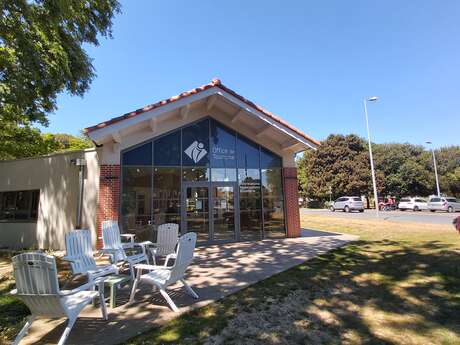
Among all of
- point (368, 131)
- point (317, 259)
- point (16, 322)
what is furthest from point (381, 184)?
point (16, 322)

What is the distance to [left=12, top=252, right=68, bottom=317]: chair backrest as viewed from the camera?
11.0 feet

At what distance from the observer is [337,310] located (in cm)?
448

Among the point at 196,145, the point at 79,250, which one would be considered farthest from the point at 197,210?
the point at 79,250

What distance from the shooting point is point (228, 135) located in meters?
11.4

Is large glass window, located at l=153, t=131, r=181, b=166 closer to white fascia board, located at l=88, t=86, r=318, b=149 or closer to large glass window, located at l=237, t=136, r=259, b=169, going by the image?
white fascia board, located at l=88, t=86, r=318, b=149

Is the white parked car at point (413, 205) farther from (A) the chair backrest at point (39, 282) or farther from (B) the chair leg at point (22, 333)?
(B) the chair leg at point (22, 333)

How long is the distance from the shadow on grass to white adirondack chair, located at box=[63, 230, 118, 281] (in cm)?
225

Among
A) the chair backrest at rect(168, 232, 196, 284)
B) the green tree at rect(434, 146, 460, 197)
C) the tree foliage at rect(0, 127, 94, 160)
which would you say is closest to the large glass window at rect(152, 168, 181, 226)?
the chair backrest at rect(168, 232, 196, 284)

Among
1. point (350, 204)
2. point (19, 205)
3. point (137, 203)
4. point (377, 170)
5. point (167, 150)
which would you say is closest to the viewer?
point (137, 203)

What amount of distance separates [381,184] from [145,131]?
126 ft

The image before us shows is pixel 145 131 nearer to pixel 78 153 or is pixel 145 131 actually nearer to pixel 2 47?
pixel 78 153

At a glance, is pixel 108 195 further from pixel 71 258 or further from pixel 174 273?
pixel 174 273

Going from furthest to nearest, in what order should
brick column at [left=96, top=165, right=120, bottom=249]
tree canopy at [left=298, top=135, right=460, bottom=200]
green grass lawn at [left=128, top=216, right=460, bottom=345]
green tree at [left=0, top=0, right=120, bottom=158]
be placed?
tree canopy at [left=298, top=135, right=460, bottom=200], brick column at [left=96, top=165, right=120, bottom=249], green tree at [left=0, top=0, right=120, bottom=158], green grass lawn at [left=128, top=216, right=460, bottom=345]

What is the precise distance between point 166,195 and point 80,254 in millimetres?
4795
